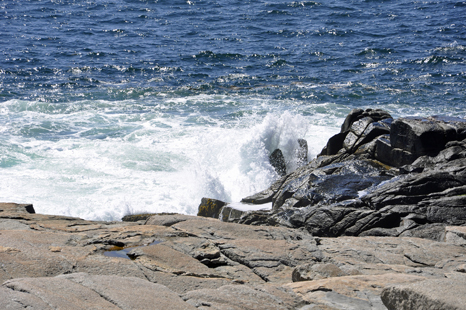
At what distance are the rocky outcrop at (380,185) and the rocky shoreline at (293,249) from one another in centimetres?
2

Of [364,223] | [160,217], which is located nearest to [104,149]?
[160,217]

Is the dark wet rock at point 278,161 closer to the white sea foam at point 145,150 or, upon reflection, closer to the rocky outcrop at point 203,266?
the white sea foam at point 145,150

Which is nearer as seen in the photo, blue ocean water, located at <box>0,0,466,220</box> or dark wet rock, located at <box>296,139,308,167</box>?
blue ocean water, located at <box>0,0,466,220</box>

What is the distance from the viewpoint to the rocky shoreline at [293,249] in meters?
3.45

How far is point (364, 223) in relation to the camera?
22.2 ft

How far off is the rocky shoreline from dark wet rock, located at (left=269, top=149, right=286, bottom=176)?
3158mm

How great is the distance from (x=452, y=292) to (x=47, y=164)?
1132 cm

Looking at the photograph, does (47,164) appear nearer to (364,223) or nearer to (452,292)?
(364,223)

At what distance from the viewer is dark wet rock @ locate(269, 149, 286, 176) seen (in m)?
12.3

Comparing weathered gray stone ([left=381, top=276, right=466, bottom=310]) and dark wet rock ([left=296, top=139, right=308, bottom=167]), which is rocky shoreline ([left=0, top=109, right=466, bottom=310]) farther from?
dark wet rock ([left=296, top=139, right=308, bottom=167])

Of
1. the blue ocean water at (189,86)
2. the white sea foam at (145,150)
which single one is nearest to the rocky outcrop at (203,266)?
the white sea foam at (145,150)

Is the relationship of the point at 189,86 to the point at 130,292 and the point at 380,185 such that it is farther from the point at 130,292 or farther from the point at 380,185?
the point at 130,292

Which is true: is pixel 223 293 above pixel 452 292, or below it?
below

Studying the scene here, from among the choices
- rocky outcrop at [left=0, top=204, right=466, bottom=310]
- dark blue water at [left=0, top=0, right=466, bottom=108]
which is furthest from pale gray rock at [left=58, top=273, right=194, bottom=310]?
dark blue water at [left=0, top=0, right=466, bottom=108]
